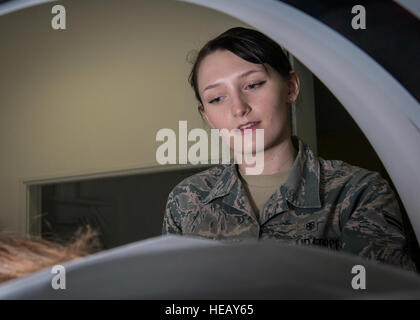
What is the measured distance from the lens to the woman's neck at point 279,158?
0.51 m

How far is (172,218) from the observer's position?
1.78ft

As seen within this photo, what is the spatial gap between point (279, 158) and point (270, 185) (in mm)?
37

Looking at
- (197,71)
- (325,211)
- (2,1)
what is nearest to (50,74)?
(2,1)

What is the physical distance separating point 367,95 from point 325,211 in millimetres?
149

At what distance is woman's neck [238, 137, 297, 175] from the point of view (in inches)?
20.1

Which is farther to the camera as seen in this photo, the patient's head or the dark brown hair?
the dark brown hair

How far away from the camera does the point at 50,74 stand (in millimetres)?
641

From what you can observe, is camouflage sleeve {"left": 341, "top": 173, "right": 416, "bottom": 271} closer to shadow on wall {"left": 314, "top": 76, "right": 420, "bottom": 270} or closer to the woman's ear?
shadow on wall {"left": 314, "top": 76, "right": 420, "bottom": 270}

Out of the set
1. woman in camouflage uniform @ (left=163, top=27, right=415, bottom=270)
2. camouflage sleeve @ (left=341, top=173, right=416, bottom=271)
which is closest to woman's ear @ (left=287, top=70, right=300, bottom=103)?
woman in camouflage uniform @ (left=163, top=27, right=415, bottom=270)

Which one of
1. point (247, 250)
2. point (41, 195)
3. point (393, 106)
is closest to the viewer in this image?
point (247, 250)

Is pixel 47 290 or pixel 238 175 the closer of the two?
pixel 47 290

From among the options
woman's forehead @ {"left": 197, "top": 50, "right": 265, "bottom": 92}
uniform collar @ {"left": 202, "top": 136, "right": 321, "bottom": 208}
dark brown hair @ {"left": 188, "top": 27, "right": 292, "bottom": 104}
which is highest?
dark brown hair @ {"left": 188, "top": 27, "right": 292, "bottom": 104}

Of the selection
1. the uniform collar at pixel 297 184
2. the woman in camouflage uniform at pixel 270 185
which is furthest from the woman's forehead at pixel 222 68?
the uniform collar at pixel 297 184
